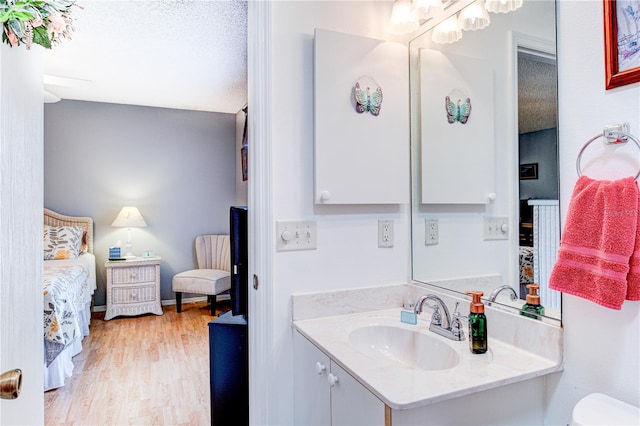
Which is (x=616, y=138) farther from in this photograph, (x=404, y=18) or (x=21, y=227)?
(x=21, y=227)

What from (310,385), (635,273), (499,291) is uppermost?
(635,273)

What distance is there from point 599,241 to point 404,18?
1114mm

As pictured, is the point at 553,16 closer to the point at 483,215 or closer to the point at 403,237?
the point at 483,215

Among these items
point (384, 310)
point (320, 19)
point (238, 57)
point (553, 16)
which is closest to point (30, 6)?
point (320, 19)

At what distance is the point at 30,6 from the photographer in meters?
0.81

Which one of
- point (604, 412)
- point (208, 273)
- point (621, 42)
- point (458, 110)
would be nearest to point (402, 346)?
point (604, 412)

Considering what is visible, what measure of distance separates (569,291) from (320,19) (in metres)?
1.26

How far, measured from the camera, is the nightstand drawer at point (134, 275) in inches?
167

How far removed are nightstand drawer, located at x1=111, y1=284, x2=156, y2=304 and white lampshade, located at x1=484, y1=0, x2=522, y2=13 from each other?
4.17 m

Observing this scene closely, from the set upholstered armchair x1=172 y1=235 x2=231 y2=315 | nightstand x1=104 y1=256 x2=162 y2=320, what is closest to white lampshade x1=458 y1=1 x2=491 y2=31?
upholstered armchair x1=172 y1=235 x2=231 y2=315

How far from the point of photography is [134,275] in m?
4.31

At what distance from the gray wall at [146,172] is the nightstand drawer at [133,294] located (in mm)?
451

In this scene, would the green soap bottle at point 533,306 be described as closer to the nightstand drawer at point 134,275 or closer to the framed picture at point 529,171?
the framed picture at point 529,171

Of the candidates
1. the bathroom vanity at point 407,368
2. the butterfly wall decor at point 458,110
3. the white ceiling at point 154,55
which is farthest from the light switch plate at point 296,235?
the white ceiling at point 154,55
